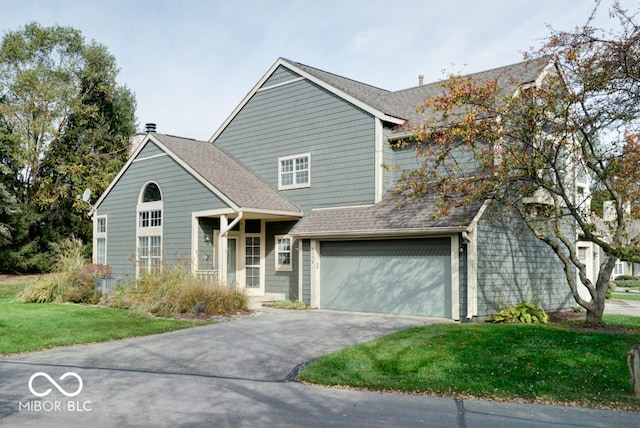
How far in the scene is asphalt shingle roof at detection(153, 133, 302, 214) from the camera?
17.5 metres

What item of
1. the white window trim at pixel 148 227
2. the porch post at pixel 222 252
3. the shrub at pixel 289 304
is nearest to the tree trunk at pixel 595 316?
the shrub at pixel 289 304

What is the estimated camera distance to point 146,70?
834 inches

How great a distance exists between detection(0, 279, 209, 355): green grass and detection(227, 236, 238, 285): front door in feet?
14.2

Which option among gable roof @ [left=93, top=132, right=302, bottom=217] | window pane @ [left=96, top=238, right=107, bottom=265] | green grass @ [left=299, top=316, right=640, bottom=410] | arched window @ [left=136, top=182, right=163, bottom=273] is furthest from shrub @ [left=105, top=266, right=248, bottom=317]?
window pane @ [left=96, top=238, right=107, bottom=265]

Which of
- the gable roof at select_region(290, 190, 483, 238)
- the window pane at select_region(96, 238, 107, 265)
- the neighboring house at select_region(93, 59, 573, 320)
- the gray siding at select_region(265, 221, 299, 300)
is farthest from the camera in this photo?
the window pane at select_region(96, 238, 107, 265)

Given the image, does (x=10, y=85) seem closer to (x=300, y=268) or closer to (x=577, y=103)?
(x=300, y=268)

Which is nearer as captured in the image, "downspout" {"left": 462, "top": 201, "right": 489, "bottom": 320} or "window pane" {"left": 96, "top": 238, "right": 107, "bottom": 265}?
"downspout" {"left": 462, "top": 201, "right": 489, "bottom": 320}

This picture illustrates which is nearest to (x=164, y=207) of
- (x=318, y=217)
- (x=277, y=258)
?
(x=277, y=258)

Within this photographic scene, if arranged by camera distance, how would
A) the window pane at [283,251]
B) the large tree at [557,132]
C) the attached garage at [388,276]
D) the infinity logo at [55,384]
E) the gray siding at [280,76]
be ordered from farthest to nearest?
the gray siding at [280,76], the window pane at [283,251], the attached garage at [388,276], the large tree at [557,132], the infinity logo at [55,384]

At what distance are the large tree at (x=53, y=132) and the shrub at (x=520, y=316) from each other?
81.9 ft

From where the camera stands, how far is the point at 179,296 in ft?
47.6

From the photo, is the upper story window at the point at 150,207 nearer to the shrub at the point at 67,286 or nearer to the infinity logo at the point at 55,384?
the shrub at the point at 67,286

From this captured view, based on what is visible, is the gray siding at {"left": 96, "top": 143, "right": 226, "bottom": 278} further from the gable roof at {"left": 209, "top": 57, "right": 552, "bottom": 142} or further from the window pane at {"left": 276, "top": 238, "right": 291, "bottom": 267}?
the gable roof at {"left": 209, "top": 57, "right": 552, "bottom": 142}

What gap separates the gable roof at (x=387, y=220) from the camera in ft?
45.9
